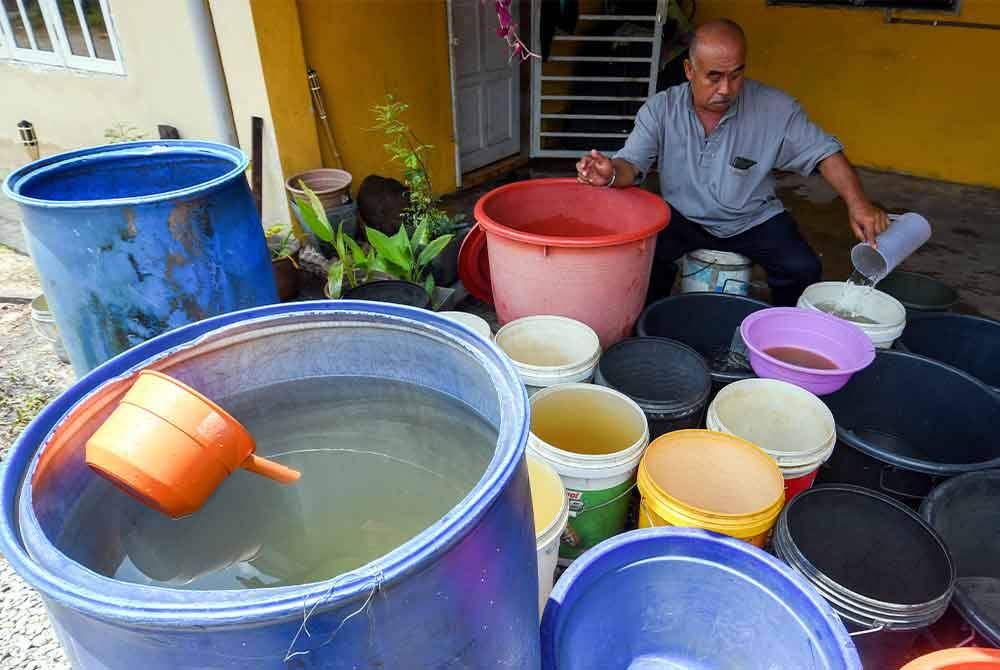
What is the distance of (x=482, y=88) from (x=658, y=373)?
3.37m

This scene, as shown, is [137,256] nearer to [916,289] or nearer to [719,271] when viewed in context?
[719,271]

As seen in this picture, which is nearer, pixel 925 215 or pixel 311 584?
pixel 311 584

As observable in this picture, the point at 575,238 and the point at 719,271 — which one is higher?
the point at 575,238

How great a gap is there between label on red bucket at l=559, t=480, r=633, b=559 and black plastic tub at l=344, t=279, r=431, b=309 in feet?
4.11

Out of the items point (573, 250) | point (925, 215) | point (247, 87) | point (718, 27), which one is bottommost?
point (925, 215)

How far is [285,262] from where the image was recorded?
3291mm

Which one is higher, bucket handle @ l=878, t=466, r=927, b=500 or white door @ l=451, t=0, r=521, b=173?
white door @ l=451, t=0, r=521, b=173

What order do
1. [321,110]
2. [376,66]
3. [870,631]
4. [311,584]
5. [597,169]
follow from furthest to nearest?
[376,66] < [321,110] < [597,169] < [870,631] < [311,584]

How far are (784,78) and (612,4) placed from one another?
167 centimetres

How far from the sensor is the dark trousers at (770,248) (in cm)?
293

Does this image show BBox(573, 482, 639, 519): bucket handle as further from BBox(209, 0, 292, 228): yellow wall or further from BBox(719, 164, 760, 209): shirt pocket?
BBox(209, 0, 292, 228): yellow wall

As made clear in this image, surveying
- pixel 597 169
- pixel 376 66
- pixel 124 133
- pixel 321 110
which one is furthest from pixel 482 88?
pixel 597 169

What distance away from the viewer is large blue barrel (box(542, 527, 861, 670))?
57.1 inches

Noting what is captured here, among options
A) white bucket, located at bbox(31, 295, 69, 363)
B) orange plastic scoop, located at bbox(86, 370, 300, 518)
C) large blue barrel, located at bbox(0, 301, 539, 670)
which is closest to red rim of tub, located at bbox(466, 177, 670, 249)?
large blue barrel, located at bbox(0, 301, 539, 670)
